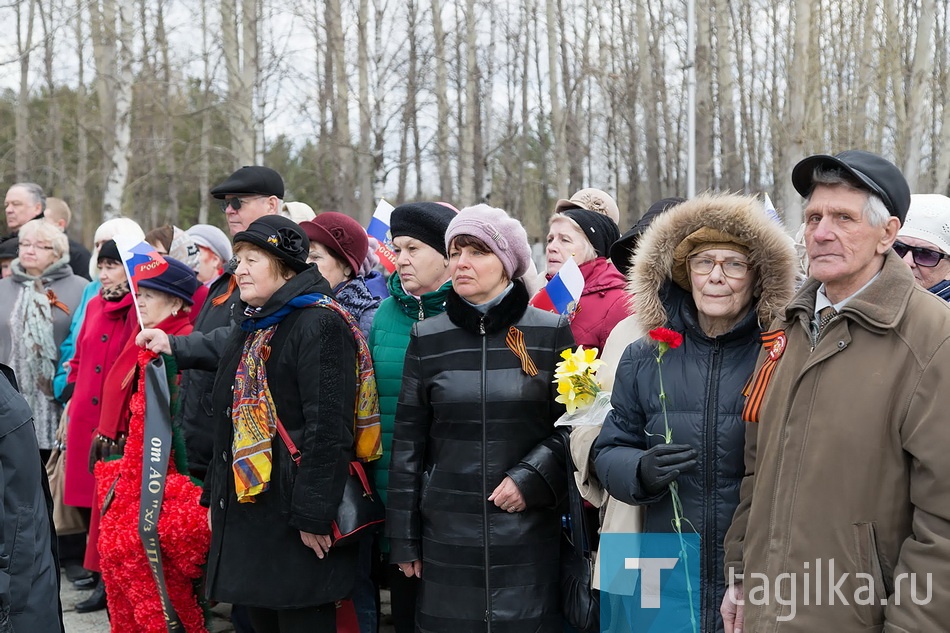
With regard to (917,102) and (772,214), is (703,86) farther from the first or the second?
(772,214)

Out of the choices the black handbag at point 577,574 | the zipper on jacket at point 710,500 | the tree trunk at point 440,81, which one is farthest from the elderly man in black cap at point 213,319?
the tree trunk at point 440,81

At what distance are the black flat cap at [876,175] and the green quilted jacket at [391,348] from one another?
6.16 ft

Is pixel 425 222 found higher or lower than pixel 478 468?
higher

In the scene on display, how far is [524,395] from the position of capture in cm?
342

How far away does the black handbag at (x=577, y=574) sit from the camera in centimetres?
331

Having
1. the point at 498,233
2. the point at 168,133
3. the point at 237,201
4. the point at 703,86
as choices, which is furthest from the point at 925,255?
the point at 168,133

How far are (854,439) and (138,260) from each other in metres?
3.58

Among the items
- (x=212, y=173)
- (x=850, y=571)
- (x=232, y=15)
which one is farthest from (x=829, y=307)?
(x=212, y=173)

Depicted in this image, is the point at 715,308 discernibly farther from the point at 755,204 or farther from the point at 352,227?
the point at 352,227

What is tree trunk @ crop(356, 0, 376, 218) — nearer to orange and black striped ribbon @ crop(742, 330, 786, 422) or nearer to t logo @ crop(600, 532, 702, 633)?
t logo @ crop(600, 532, 702, 633)

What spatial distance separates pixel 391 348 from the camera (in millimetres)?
4023

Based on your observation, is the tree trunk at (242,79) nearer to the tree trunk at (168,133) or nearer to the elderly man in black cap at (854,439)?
the tree trunk at (168,133)

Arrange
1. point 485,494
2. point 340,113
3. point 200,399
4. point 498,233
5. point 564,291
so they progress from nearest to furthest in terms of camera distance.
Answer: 1. point 485,494
2. point 498,233
3. point 564,291
4. point 200,399
5. point 340,113

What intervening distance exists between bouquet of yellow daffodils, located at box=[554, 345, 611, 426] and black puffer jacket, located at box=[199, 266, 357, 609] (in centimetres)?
93
